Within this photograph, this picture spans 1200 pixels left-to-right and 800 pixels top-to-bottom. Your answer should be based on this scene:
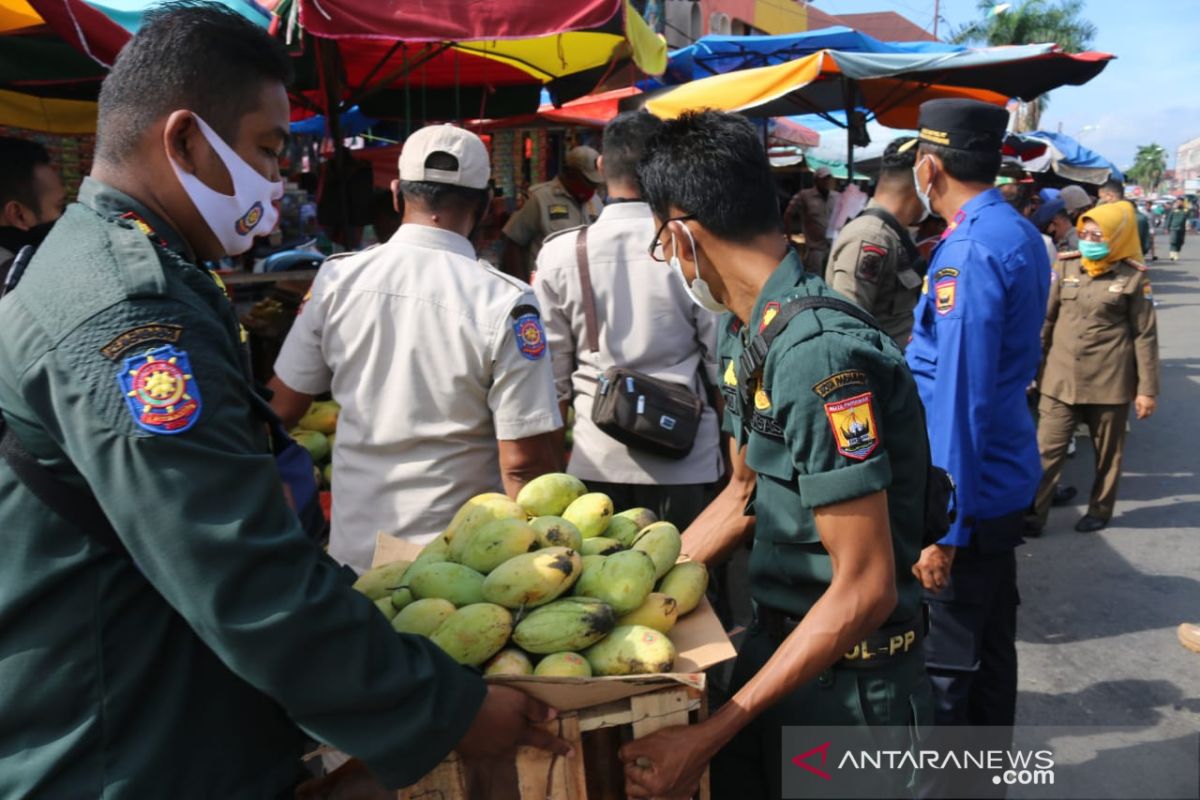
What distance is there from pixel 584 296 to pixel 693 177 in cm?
165

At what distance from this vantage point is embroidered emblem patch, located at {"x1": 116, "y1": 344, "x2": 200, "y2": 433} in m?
1.17

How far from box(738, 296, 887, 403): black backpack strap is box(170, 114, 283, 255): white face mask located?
0.98 metres

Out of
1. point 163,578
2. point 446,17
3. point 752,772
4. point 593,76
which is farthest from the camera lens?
point 593,76

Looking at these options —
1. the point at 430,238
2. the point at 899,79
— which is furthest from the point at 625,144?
the point at 899,79

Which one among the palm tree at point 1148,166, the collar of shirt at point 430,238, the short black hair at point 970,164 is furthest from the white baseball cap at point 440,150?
the palm tree at point 1148,166

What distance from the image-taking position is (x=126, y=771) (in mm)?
1307

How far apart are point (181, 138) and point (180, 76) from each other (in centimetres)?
10

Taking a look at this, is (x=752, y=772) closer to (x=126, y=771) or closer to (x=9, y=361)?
(x=126, y=771)

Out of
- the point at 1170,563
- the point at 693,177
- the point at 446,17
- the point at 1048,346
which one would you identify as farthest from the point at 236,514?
the point at 1048,346

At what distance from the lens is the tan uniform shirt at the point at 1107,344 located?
600 centimetres

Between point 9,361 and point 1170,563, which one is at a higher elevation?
point 9,361

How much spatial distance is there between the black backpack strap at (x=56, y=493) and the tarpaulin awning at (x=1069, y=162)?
16035 millimetres

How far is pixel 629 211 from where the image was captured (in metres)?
3.49

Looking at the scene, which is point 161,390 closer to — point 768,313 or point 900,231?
point 768,313
